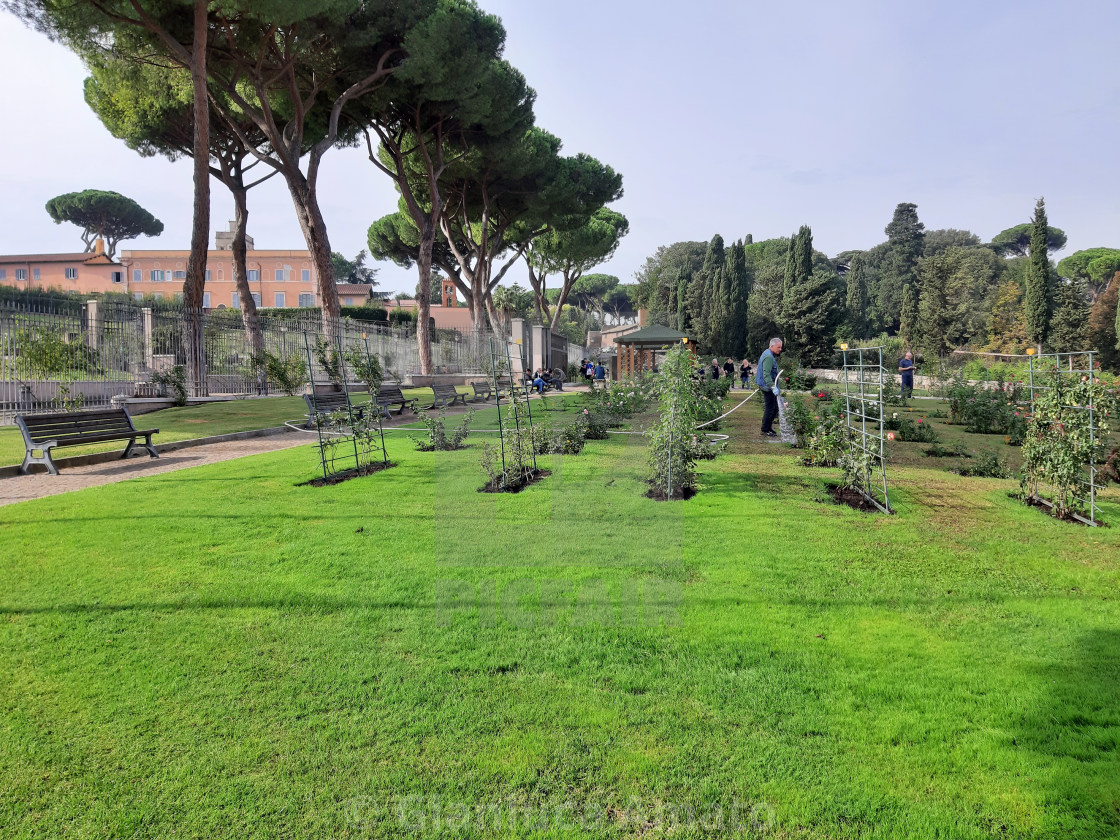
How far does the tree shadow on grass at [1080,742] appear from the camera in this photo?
2105mm

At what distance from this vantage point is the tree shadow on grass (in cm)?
211

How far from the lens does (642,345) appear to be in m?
24.5

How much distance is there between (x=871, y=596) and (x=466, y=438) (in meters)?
7.72

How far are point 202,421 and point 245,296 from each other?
1015cm

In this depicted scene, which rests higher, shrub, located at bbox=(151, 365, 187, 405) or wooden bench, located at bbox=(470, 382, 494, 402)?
shrub, located at bbox=(151, 365, 187, 405)

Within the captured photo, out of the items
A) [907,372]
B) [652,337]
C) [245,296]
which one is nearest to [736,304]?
[652,337]

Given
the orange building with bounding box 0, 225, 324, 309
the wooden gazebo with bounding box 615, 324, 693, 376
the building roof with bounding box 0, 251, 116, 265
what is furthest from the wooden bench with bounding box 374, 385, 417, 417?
the building roof with bounding box 0, 251, 116, 265

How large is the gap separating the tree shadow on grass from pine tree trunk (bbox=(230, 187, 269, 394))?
18.8 meters

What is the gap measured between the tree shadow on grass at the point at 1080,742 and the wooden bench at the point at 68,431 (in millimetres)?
9875

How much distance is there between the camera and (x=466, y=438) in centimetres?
1079

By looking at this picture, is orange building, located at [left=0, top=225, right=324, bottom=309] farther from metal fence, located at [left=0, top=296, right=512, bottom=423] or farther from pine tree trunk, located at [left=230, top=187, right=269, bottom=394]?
metal fence, located at [left=0, top=296, right=512, bottom=423]

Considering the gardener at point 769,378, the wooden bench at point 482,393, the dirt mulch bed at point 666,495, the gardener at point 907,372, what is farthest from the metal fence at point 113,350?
the gardener at point 907,372

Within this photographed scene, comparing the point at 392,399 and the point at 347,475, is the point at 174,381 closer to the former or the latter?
the point at 392,399

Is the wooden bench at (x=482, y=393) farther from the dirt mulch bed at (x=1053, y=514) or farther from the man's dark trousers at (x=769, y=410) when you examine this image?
the dirt mulch bed at (x=1053, y=514)
